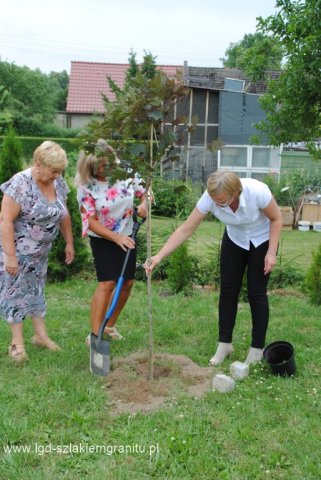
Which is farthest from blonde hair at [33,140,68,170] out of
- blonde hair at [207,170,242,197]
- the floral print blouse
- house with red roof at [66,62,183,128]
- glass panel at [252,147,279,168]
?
house with red roof at [66,62,183,128]

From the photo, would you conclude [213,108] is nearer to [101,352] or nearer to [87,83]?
[87,83]

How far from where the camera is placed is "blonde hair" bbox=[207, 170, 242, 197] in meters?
3.25

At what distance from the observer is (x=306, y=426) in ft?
9.73

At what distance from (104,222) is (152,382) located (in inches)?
46.6

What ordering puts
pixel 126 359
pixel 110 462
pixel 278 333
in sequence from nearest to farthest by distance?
pixel 110 462
pixel 126 359
pixel 278 333

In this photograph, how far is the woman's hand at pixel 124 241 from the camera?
369cm

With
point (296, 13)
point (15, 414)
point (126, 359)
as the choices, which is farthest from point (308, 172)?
point (15, 414)

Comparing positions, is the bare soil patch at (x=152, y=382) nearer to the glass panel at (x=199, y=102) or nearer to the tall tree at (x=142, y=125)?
the tall tree at (x=142, y=125)

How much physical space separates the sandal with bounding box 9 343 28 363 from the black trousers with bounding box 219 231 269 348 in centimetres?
144

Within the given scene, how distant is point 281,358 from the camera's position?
3863mm

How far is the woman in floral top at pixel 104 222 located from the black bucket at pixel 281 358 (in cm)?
117

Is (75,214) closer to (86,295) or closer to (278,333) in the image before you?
(86,295)

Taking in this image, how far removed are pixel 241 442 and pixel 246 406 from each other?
0.38 m

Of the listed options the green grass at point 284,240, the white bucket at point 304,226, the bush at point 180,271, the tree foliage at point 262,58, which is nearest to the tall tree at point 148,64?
the bush at point 180,271
